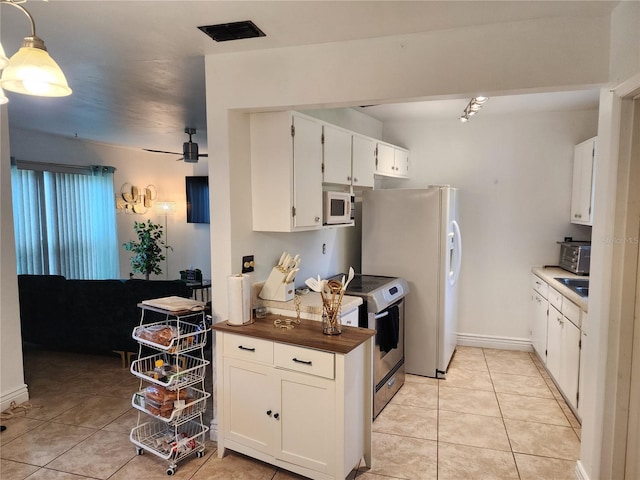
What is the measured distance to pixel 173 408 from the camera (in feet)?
8.12

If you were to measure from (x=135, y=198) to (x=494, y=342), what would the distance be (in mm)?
5684

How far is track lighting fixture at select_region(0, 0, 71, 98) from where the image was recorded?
54.2 inches

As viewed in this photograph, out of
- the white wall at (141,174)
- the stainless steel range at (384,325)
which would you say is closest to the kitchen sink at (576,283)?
the stainless steel range at (384,325)

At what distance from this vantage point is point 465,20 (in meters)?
2.07

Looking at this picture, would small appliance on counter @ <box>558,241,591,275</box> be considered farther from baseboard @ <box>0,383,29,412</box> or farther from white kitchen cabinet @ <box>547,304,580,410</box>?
baseboard @ <box>0,383,29,412</box>

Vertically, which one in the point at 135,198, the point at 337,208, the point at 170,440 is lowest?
the point at 170,440

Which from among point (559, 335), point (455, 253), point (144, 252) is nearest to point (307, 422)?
point (559, 335)

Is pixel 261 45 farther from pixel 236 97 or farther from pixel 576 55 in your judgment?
pixel 576 55

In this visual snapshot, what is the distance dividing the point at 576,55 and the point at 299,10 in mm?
1392

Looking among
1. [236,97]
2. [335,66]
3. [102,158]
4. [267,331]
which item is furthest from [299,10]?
[102,158]

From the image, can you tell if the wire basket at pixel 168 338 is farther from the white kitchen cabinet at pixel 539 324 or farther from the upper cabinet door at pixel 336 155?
the white kitchen cabinet at pixel 539 324

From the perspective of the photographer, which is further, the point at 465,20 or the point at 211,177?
the point at 211,177

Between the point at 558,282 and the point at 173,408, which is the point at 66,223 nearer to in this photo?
the point at 173,408

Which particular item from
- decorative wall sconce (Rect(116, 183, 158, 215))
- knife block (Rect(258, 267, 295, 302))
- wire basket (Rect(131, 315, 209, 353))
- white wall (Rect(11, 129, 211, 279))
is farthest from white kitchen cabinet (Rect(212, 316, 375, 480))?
decorative wall sconce (Rect(116, 183, 158, 215))
